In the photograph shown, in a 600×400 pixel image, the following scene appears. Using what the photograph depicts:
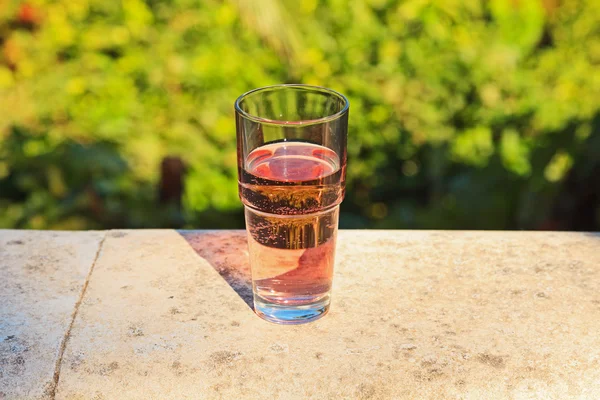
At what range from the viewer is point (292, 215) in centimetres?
117

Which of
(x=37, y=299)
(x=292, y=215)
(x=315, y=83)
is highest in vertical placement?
(x=292, y=215)

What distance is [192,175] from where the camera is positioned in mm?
3732

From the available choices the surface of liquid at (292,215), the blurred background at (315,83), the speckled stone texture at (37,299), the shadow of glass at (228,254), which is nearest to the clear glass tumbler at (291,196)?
the surface of liquid at (292,215)

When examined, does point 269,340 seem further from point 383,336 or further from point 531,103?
point 531,103

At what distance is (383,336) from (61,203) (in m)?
2.33

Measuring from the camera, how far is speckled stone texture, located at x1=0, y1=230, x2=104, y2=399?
116 centimetres

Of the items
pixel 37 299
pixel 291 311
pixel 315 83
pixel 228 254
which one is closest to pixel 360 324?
pixel 291 311

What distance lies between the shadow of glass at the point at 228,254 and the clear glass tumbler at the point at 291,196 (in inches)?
4.6

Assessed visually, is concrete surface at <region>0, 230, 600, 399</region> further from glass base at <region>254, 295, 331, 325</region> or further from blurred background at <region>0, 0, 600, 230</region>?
blurred background at <region>0, 0, 600, 230</region>

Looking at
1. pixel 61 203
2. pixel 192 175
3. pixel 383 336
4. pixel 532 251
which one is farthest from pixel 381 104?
pixel 383 336

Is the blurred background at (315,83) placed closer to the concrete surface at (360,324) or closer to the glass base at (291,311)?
the concrete surface at (360,324)

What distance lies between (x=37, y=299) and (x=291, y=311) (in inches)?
17.9

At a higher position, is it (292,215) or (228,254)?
(292,215)

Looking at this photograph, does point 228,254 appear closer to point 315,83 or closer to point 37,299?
point 37,299
